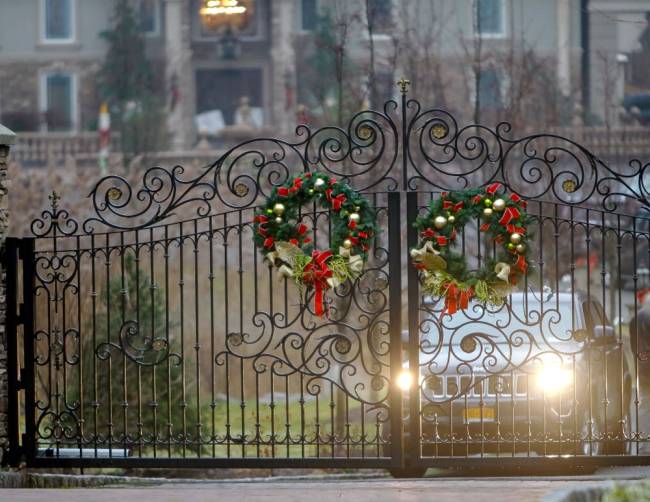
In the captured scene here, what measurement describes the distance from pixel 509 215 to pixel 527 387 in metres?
1.36

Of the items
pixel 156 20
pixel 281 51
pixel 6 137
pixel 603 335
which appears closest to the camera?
pixel 6 137

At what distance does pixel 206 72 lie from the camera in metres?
57.3

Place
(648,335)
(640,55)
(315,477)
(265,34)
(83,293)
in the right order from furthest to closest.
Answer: (265,34)
(640,55)
(83,293)
(648,335)
(315,477)

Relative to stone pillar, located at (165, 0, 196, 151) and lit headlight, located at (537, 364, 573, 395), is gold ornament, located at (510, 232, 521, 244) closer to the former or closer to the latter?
lit headlight, located at (537, 364, 573, 395)

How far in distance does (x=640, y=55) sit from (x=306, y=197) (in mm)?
29679

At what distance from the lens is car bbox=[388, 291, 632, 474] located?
11711mm

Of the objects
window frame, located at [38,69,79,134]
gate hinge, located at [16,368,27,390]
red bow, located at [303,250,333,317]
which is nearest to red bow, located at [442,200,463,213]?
red bow, located at [303,250,333,317]

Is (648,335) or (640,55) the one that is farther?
(640,55)

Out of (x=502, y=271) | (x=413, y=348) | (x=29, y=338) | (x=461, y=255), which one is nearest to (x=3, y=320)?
(x=29, y=338)

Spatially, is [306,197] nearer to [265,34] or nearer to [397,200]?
[397,200]

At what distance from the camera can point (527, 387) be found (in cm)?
1188

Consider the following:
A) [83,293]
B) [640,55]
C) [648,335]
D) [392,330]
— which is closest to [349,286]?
[392,330]

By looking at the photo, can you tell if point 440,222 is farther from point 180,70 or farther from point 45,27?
point 45,27

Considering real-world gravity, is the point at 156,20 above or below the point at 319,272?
above
